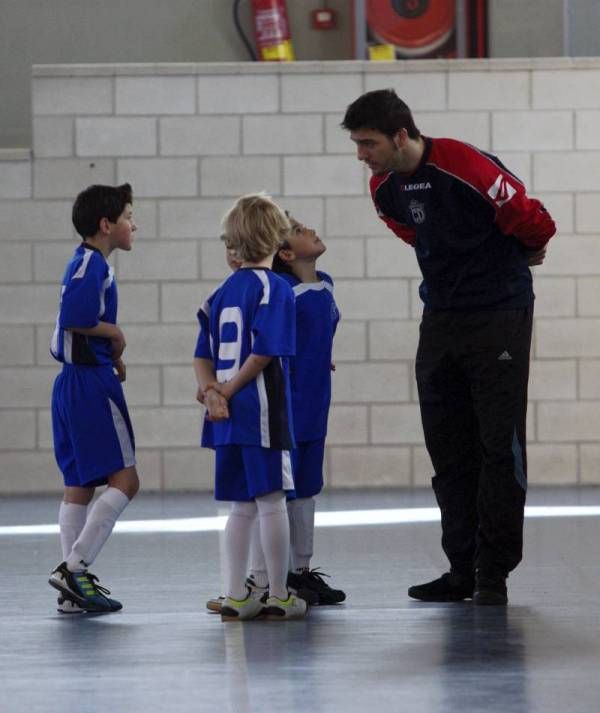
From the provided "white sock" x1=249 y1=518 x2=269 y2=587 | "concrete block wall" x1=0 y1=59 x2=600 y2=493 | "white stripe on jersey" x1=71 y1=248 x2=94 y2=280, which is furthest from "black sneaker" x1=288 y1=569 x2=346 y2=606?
"concrete block wall" x1=0 y1=59 x2=600 y2=493

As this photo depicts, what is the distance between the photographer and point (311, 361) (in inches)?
154

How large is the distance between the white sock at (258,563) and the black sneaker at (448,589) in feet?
1.31

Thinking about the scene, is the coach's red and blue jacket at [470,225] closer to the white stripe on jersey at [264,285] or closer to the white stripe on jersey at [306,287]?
the white stripe on jersey at [306,287]

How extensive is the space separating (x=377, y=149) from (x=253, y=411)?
0.77 meters

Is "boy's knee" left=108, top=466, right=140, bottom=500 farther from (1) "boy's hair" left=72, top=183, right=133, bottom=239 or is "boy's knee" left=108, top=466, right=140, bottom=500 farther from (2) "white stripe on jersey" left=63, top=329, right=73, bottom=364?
(1) "boy's hair" left=72, top=183, right=133, bottom=239

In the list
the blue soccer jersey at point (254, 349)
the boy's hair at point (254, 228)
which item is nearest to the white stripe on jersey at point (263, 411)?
the blue soccer jersey at point (254, 349)

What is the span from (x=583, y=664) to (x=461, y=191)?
1.36 meters

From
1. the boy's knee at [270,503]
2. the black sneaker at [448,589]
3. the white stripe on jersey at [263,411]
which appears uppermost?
the white stripe on jersey at [263,411]

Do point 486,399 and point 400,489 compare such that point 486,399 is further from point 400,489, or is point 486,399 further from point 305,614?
point 400,489

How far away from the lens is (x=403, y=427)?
741cm

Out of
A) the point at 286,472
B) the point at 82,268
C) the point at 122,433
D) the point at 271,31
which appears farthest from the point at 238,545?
the point at 271,31

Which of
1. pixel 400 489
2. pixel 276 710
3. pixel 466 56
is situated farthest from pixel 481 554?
pixel 466 56

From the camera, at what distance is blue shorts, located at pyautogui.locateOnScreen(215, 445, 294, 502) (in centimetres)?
344

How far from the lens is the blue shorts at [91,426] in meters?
3.82
